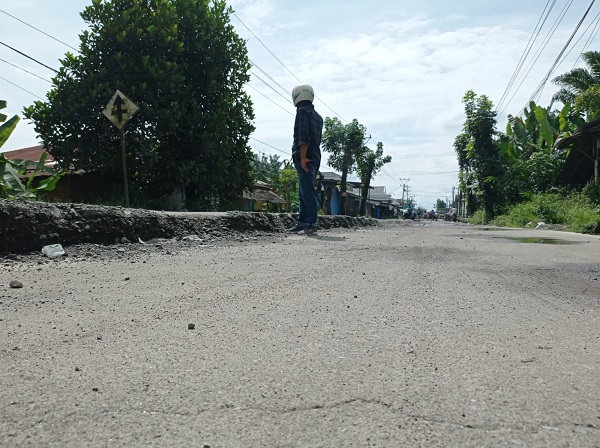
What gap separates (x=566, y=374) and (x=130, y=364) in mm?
1605

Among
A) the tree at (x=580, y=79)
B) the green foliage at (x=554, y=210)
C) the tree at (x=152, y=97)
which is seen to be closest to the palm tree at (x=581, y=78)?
the tree at (x=580, y=79)

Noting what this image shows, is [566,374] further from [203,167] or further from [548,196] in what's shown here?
[548,196]

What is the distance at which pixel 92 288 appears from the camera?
3371mm

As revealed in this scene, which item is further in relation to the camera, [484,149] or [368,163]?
[368,163]

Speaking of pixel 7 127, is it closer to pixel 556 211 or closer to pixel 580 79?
pixel 556 211

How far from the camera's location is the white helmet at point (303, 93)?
830 centimetres

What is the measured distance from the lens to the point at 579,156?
73.9 feet

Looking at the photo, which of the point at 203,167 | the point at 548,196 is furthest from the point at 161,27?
the point at 548,196

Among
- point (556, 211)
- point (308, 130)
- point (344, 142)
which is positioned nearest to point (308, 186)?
point (308, 130)

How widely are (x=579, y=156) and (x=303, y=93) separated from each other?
730 inches

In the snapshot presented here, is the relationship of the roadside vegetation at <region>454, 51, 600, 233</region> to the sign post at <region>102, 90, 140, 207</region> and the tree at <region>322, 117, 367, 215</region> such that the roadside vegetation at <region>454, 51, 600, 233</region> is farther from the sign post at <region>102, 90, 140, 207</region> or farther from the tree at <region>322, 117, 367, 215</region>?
the tree at <region>322, 117, 367, 215</region>

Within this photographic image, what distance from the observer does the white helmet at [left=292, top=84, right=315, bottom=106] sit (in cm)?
830

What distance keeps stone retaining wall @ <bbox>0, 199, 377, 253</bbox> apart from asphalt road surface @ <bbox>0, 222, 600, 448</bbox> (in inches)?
42.0

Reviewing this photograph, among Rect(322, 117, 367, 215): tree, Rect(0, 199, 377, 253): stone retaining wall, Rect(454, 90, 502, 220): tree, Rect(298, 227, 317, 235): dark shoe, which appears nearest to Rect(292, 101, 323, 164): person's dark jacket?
Rect(298, 227, 317, 235): dark shoe
